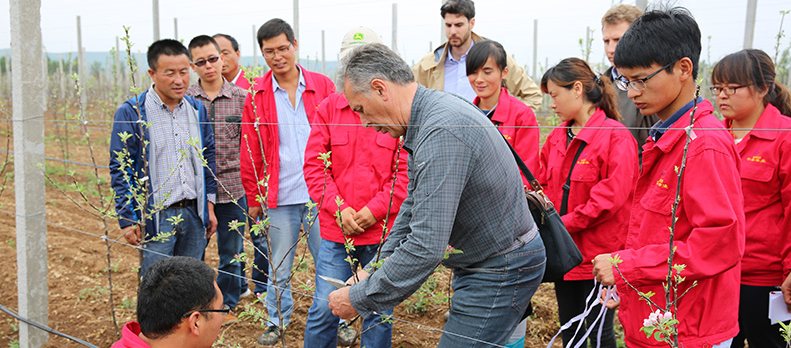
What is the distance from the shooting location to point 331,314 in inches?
104

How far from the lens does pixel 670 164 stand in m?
1.69

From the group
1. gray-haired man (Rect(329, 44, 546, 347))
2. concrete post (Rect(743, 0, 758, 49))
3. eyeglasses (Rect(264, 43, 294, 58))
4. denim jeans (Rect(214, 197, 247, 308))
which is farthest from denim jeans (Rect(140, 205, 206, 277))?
concrete post (Rect(743, 0, 758, 49))

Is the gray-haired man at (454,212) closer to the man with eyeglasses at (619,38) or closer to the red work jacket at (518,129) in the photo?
the red work jacket at (518,129)

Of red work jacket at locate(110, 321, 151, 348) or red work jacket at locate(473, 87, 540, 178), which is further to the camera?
red work jacket at locate(473, 87, 540, 178)

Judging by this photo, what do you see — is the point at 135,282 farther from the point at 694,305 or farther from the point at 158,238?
the point at 694,305

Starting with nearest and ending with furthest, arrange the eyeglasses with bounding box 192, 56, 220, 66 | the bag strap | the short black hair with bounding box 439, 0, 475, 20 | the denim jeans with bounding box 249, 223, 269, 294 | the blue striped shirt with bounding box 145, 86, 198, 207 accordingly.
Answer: the bag strap → the blue striped shirt with bounding box 145, 86, 198, 207 → the short black hair with bounding box 439, 0, 475, 20 → the denim jeans with bounding box 249, 223, 269, 294 → the eyeglasses with bounding box 192, 56, 220, 66

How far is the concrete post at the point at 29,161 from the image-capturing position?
9.44 feet

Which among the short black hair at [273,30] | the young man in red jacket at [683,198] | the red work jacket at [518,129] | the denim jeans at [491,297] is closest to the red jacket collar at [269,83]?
the short black hair at [273,30]

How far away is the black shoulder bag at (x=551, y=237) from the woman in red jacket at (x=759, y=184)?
0.78 metres

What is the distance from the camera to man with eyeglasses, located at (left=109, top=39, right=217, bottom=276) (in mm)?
2973

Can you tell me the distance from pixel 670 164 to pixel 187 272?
1515 millimetres

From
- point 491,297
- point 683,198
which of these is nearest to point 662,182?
point 683,198

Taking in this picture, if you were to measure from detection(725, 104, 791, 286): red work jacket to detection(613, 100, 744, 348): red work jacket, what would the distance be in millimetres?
579

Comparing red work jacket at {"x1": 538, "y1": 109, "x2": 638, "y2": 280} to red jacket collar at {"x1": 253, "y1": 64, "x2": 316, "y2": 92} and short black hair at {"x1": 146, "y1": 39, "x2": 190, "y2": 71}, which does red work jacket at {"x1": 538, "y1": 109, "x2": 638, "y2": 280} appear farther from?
short black hair at {"x1": 146, "y1": 39, "x2": 190, "y2": 71}
